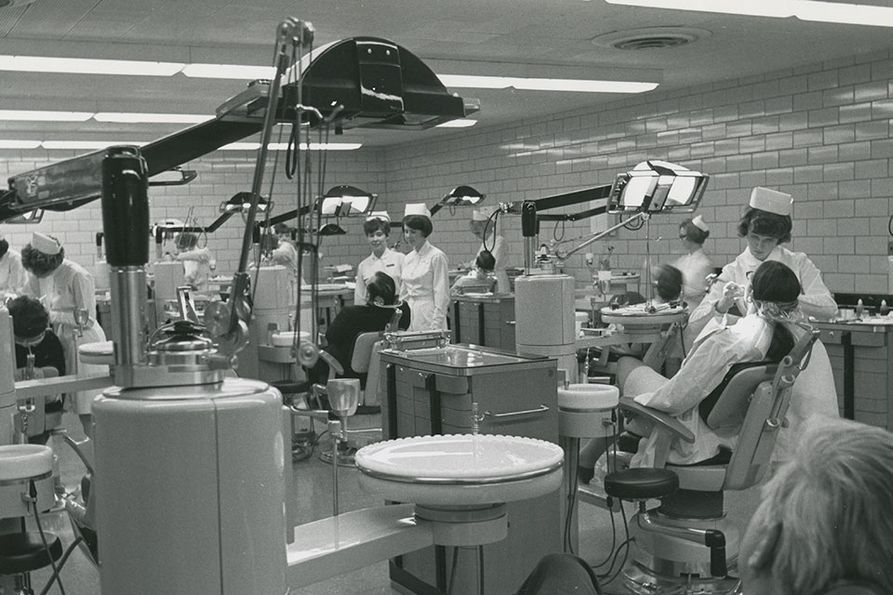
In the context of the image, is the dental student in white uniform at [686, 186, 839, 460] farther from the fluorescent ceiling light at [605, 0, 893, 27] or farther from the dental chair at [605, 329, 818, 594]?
the dental chair at [605, 329, 818, 594]

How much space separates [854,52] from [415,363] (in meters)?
Result: 5.88

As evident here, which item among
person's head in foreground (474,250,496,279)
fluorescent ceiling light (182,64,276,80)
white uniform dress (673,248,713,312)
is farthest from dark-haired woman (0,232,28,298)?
white uniform dress (673,248,713,312)

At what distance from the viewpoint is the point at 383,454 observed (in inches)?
81.6

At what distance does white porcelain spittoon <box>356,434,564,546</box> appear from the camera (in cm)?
185

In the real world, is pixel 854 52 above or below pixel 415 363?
above

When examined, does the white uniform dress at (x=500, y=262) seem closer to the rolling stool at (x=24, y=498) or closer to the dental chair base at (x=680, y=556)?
the dental chair base at (x=680, y=556)

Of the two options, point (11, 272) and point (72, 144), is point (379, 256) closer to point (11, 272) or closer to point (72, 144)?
point (11, 272)

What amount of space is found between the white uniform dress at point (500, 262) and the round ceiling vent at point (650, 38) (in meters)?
2.23

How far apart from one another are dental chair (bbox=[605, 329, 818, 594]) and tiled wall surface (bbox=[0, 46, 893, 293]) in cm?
492

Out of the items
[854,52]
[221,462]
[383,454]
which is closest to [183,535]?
[221,462]

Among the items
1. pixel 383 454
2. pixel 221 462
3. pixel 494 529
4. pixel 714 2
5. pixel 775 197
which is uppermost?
pixel 714 2

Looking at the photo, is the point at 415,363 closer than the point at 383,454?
No

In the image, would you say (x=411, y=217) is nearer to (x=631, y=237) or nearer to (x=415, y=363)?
(x=631, y=237)

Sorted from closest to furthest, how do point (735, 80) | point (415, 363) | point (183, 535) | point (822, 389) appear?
point (183, 535)
point (415, 363)
point (822, 389)
point (735, 80)
